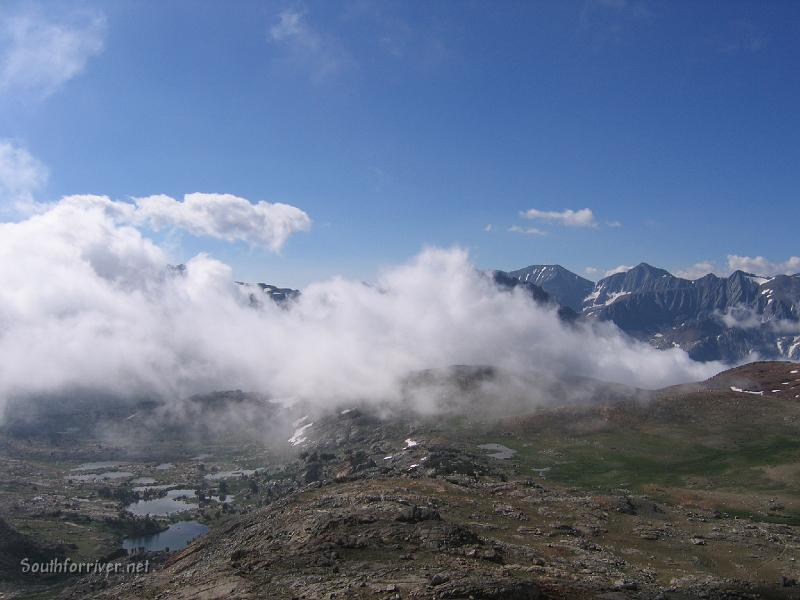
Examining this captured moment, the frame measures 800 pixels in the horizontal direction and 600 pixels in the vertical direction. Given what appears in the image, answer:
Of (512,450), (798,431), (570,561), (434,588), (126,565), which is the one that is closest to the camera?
(434,588)

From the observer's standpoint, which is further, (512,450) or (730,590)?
(512,450)

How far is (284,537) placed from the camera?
6050 cm

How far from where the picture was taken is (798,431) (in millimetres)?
174375

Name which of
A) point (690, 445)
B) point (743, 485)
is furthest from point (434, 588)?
point (690, 445)

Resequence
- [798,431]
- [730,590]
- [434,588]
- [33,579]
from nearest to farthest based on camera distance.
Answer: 1. [434,588]
2. [730,590]
3. [33,579]
4. [798,431]

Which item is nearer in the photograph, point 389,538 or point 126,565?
point 389,538

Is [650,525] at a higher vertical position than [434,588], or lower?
lower

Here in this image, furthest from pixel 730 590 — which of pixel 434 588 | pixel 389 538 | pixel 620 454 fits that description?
pixel 620 454

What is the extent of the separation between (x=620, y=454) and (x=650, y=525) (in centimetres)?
10149

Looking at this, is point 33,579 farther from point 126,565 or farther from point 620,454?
point 620,454

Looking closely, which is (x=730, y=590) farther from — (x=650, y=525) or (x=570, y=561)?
(x=650, y=525)

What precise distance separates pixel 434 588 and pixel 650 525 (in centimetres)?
5915

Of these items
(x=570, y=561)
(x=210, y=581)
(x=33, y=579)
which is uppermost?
(x=210, y=581)

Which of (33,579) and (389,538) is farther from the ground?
(389,538)
